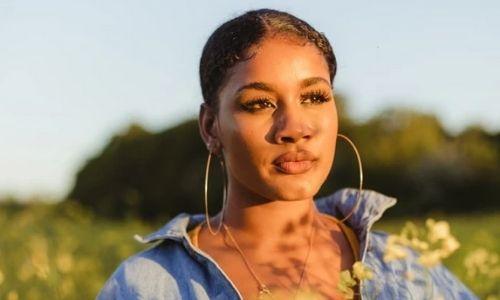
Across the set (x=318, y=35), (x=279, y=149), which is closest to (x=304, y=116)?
(x=279, y=149)

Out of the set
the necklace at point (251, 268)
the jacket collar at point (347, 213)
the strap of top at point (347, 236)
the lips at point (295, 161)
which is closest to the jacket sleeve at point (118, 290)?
the jacket collar at point (347, 213)

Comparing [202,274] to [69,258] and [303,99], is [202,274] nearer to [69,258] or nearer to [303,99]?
[303,99]

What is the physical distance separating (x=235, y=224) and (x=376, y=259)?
1.69 ft

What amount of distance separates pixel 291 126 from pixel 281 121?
5cm

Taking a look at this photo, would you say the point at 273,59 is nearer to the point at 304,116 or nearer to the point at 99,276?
the point at 304,116

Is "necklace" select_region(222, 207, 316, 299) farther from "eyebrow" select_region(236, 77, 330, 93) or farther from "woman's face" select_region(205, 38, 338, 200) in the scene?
"eyebrow" select_region(236, 77, 330, 93)

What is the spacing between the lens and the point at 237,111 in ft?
9.91

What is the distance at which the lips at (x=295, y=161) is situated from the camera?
9.41 feet

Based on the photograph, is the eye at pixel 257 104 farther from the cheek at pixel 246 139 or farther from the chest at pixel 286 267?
the chest at pixel 286 267

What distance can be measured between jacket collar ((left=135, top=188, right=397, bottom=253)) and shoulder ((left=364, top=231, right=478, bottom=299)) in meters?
0.06

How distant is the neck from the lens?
3176 mm

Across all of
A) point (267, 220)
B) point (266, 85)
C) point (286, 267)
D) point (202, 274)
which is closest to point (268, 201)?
point (267, 220)

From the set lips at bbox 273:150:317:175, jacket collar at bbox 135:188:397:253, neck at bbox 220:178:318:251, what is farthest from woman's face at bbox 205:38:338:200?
jacket collar at bbox 135:188:397:253

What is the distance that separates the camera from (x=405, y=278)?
123 inches
